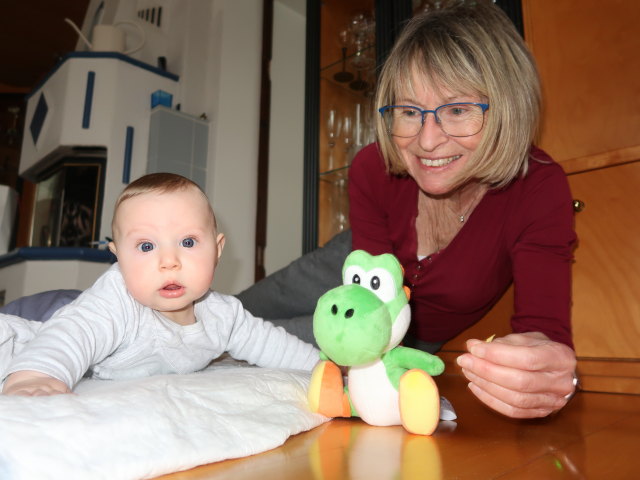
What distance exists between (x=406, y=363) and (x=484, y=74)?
1.70 ft

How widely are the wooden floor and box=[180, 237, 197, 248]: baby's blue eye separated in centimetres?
32

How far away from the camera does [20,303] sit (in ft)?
3.34

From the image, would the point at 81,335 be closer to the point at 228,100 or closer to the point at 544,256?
Result: the point at 544,256

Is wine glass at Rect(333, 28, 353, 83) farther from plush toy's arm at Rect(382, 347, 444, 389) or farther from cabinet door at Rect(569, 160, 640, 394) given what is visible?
plush toy's arm at Rect(382, 347, 444, 389)

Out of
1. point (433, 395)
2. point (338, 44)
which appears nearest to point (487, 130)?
point (433, 395)

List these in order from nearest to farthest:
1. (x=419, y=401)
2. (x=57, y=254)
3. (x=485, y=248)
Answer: (x=419, y=401)
(x=485, y=248)
(x=57, y=254)

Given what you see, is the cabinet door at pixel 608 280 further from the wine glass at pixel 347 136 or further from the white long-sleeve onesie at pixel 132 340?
the wine glass at pixel 347 136

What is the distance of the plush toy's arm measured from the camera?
22.6 inches

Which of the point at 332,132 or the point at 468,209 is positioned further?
the point at 332,132

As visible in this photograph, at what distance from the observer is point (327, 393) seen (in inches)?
24.4

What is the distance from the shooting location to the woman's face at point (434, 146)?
2.76 feet

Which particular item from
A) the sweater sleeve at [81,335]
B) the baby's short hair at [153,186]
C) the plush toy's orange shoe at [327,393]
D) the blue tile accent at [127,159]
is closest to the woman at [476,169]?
the plush toy's orange shoe at [327,393]

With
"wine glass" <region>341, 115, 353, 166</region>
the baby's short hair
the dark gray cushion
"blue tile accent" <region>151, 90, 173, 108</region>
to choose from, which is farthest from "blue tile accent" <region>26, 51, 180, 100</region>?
the baby's short hair

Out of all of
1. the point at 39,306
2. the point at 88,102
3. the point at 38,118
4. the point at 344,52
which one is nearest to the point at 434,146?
the point at 39,306
